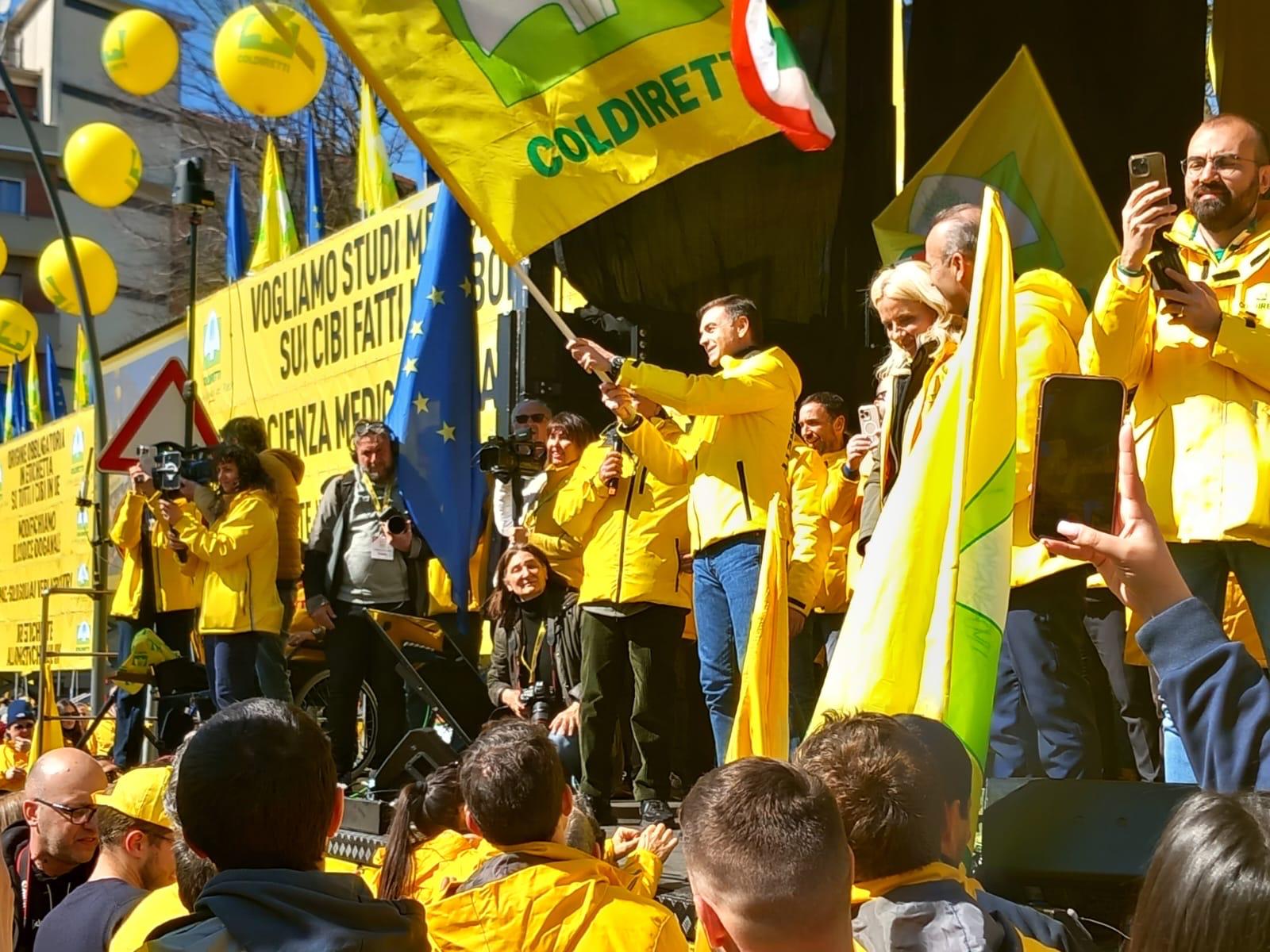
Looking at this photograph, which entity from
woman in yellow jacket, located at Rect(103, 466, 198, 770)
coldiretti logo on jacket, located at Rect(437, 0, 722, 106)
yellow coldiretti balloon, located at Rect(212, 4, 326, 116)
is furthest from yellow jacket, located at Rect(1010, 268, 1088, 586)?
yellow coldiretti balloon, located at Rect(212, 4, 326, 116)

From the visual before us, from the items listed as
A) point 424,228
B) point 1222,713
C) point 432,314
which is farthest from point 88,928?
point 424,228

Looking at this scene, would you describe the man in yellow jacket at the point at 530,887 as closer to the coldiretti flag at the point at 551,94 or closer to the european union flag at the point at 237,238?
the coldiretti flag at the point at 551,94

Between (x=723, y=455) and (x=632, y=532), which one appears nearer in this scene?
(x=723, y=455)

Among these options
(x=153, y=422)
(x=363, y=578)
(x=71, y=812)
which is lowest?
(x=71, y=812)

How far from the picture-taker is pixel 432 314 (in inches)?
344

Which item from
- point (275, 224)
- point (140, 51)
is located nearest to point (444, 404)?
point (140, 51)

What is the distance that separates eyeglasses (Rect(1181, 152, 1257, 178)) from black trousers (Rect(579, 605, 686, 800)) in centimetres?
291

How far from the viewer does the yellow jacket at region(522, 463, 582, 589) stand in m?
7.51

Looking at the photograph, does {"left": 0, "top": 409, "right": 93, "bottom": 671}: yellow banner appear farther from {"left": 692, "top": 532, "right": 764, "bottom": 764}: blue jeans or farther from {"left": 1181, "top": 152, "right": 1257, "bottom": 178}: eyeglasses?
{"left": 1181, "top": 152, "right": 1257, "bottom": 178}: eyeglasses

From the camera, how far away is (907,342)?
4559mm

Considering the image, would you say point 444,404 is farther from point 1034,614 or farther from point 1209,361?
point 1209,361

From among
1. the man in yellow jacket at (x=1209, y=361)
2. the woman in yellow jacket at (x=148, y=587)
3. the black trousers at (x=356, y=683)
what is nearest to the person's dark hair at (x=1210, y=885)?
the man in yellow jacket at (x=1209, y=361)

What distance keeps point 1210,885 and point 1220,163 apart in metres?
3.06

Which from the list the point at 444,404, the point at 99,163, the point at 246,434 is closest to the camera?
the point at 246,434
